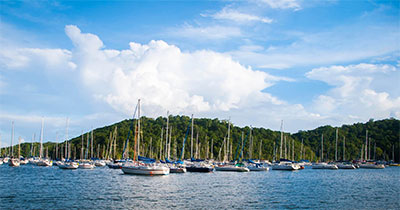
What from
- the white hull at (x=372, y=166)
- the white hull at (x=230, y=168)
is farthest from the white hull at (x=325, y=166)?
the white hull at (x=230, y=168)

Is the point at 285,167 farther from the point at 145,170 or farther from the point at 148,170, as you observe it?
the point at 145,170

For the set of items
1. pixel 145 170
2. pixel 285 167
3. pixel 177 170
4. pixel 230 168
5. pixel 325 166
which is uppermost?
pixel 145 170

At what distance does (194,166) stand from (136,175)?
56.6ft

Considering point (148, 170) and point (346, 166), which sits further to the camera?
point (346, 166)

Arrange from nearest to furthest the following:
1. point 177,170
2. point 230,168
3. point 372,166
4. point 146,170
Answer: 1. point 146,170
2. point 177,170
3. point 230,168
4. point 372,166

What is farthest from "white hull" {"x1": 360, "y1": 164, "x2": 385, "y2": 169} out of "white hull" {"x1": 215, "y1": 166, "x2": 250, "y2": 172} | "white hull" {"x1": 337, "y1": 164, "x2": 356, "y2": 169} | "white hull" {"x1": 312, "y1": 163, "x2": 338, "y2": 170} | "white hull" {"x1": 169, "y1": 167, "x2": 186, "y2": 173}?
"white hull" {"x1": 169, "y1": 167, "x2": 186, "y2": 173}

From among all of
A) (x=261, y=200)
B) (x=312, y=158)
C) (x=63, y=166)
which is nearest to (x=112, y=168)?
(x=63, y=166)

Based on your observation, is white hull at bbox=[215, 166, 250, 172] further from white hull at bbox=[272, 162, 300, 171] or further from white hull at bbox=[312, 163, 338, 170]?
white hull at bbox=[312, 163, 338, 170]

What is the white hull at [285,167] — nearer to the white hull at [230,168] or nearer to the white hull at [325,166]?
the white hull at [230,168]

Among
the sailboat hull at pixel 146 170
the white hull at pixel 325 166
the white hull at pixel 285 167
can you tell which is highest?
the sailboat hull at pixel 146 170

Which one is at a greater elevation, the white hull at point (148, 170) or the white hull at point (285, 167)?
the white hull at point (148, 170)

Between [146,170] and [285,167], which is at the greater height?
[146,170]

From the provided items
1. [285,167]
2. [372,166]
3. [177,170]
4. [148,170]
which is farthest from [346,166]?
[148,170]

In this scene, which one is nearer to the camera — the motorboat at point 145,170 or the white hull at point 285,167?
the motorboat at point 145,170
